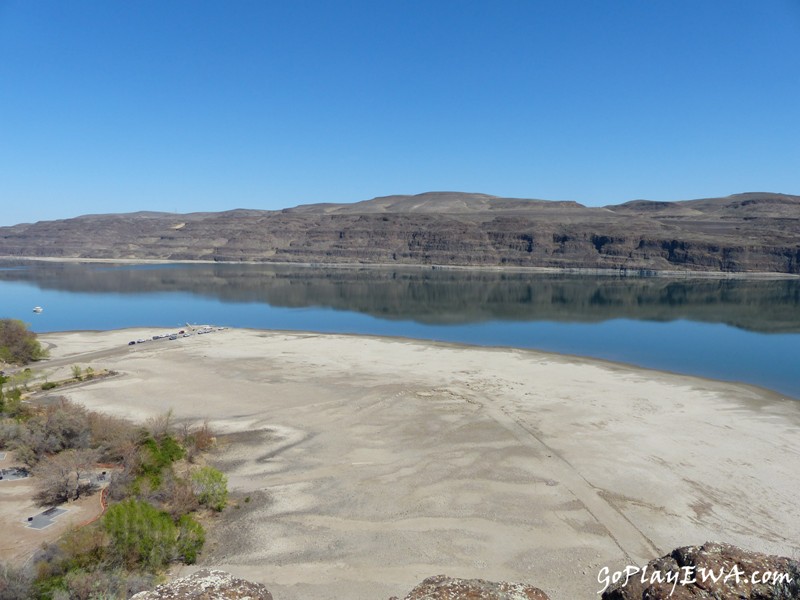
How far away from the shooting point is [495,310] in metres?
72.0

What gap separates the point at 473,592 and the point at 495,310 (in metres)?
66.9

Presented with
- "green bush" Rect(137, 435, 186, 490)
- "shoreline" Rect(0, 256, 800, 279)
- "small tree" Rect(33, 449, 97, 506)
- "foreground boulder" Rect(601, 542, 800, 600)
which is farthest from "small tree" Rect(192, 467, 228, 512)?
"shoreline" Rect(0, 256, 800, 279)

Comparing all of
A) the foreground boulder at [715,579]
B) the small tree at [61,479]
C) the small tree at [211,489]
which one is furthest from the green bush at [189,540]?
the foreground boulder at [715,579]

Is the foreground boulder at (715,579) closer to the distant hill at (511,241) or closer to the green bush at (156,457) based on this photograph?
the green bush at (156,457)

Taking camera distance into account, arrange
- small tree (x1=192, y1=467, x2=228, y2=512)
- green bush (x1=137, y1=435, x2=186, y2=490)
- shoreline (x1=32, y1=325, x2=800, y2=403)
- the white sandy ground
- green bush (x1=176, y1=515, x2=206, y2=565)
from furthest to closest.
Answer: shoreline (x1=32, y1=325, x2=800, y2=403)
green bush (x1=137, y1=435, x2=186, y2=490)
small tree (x1=192, y1=467, x2=228, y2=512)
the white sandy ground
green bush (x1=176, y1=515, x2=206, y2=565)

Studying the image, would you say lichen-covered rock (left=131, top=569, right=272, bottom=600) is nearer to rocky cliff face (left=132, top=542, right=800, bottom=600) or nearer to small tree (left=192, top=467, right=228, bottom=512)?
rocky cliff face (left=132, top=542, right=800, bottom=600)

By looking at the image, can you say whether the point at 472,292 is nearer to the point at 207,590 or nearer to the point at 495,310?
the point at 495,310

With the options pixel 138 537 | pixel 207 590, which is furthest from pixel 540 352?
pixel 207 590

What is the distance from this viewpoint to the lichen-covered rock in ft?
21.0

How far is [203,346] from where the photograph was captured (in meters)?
45.0

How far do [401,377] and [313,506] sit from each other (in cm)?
1737

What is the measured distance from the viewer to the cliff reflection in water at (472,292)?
68938 millimetres

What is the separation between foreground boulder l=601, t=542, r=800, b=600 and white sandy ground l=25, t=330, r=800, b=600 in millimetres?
6779

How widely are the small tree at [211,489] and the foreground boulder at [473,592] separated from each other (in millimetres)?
12008
